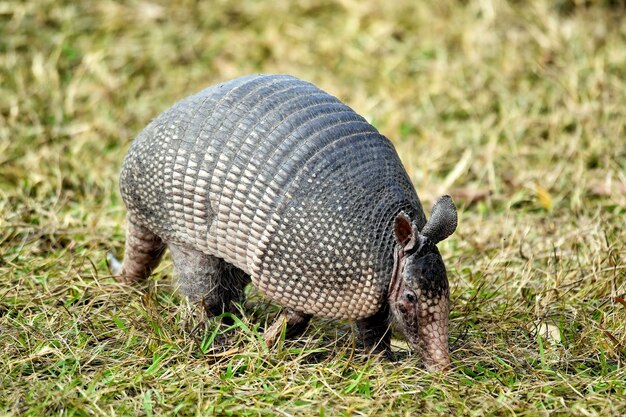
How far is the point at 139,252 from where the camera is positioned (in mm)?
5957

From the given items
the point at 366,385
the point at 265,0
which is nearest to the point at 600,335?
the point at 366,385

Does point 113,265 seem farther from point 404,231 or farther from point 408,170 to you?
point 408,170

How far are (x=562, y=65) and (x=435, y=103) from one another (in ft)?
4.91

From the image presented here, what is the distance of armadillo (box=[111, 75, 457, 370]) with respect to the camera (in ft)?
16.2

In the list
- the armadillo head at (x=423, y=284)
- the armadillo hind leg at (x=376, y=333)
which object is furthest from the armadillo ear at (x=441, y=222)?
the armadillo hind leg at (x=376, y=333)

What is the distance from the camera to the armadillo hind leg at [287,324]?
17.5 ft

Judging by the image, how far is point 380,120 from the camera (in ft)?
31.2

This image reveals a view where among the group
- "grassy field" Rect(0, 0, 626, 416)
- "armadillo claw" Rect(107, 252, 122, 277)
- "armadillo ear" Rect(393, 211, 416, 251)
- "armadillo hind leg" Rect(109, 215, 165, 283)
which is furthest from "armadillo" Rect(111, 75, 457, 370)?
"armadillo claw" Rect(107, 252, 122, 277)

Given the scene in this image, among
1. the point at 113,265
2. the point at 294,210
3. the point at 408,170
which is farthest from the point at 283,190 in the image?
the point at 408,170

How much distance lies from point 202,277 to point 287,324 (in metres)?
0.62

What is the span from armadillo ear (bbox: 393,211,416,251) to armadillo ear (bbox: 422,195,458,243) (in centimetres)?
10

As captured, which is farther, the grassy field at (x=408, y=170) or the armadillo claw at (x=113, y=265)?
the armadillo claw at (x=113, y=265)

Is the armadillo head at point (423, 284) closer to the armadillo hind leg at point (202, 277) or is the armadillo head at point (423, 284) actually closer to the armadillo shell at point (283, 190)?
the armadillo shell at point (283, 190)

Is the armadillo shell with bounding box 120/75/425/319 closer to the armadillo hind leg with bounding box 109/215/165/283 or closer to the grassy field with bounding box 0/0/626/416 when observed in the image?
the armadillo hind leg with bounding box 109/215/165/283
